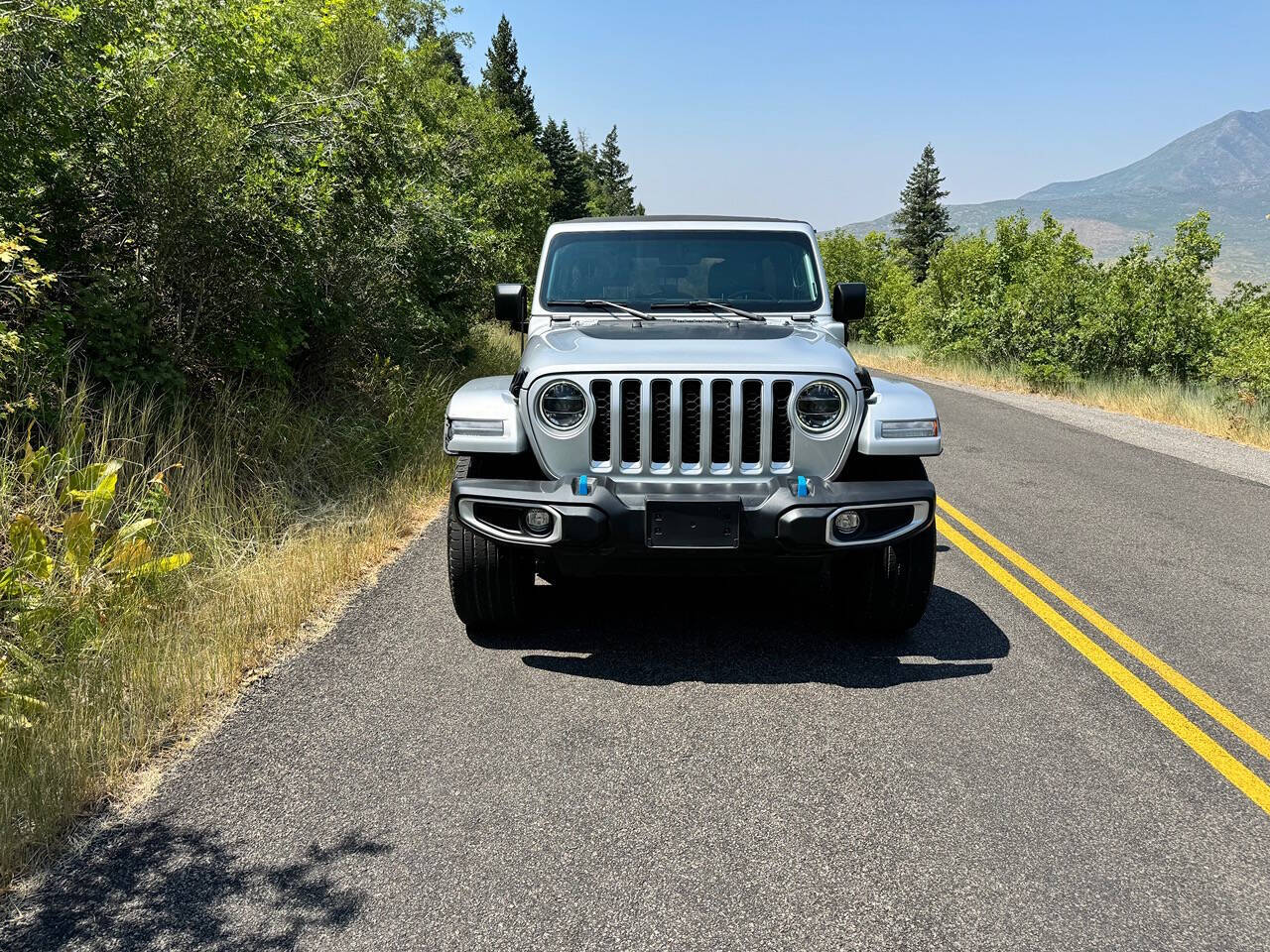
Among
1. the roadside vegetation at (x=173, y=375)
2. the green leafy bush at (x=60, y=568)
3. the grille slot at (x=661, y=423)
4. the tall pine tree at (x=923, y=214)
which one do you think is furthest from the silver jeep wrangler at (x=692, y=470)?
the tall pine tree at (x=923, y=214)

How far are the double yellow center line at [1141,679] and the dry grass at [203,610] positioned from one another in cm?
374

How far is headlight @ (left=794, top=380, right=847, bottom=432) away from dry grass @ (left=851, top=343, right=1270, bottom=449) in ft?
33.6

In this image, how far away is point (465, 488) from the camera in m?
3.93

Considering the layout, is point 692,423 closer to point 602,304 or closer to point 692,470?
point 692,470

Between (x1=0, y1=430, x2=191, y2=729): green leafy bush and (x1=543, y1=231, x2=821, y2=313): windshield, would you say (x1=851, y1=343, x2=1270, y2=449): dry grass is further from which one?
(x1=0, y1=430, x2=191, y2=729): green leafy bush

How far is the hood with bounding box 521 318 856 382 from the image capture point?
3873 millimetres

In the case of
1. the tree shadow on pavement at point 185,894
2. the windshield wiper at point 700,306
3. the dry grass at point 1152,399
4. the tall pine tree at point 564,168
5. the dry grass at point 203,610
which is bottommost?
the dry grass at point 1152,399

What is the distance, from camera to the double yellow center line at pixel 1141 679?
324 centimetres

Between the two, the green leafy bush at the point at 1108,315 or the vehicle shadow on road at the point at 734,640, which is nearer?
the vehicle shadow on road at the point at 734,640

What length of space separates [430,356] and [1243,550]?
29.0 ft

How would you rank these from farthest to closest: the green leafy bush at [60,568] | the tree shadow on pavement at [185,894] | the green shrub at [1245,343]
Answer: the green shrub at [1245,343]
the green leafy bush at [60,568]
the tree shadow on pavement at [185,894]

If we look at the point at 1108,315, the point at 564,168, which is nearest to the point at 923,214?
the point at 564,168

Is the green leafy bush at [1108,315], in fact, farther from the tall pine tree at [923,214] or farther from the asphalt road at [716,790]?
the tall pine tree at [923,214]

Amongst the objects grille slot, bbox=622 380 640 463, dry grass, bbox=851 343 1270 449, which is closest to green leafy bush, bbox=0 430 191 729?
grille slot, bbox=622 380 640 463
